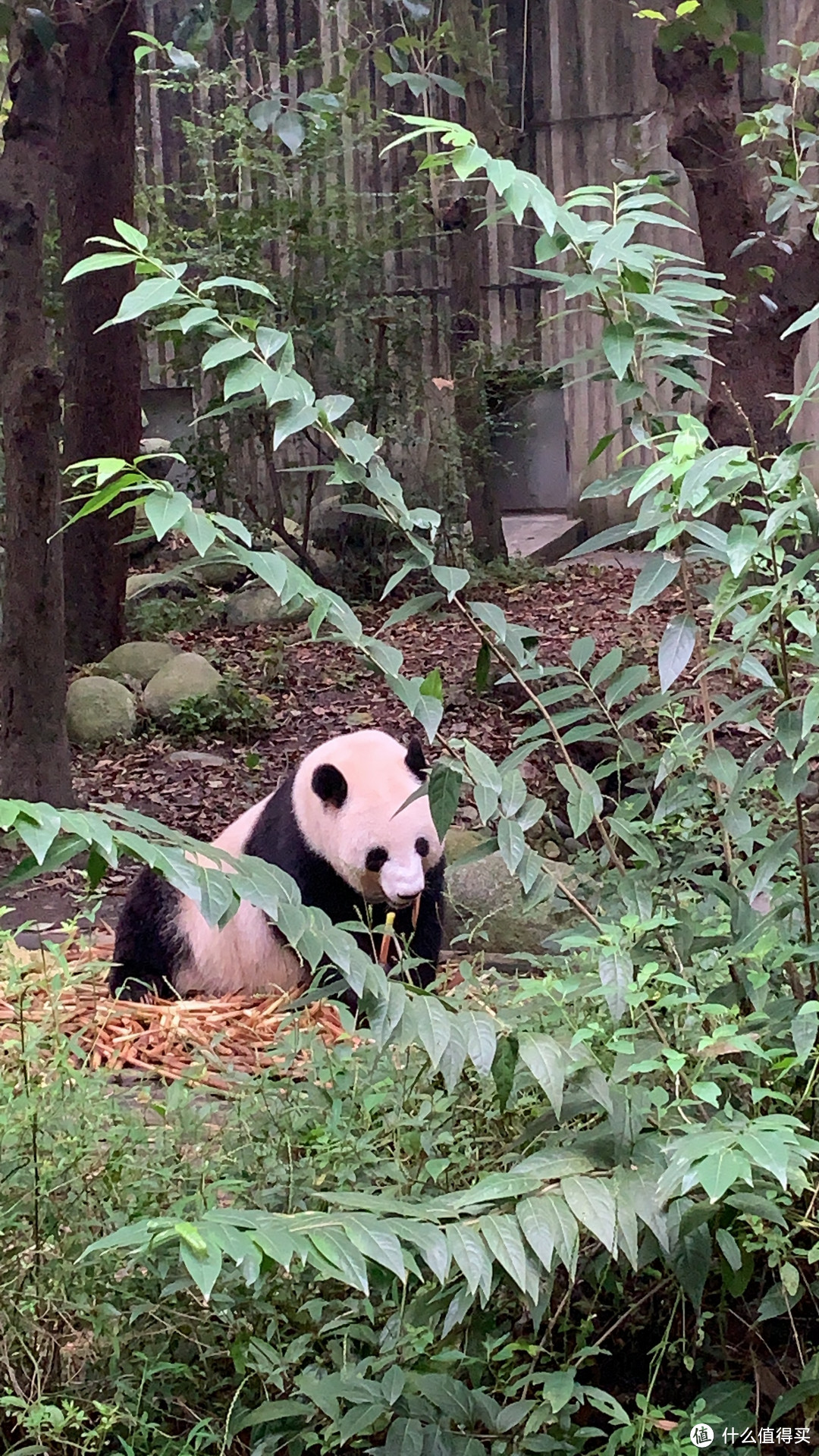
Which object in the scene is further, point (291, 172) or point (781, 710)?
point (291, 172)

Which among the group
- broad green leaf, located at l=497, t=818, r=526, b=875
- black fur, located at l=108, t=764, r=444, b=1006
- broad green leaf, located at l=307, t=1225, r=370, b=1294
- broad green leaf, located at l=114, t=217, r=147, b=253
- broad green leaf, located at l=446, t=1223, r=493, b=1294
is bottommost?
black fur, located at l=108, t=764, r=444, b=1006

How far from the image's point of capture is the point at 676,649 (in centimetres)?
159

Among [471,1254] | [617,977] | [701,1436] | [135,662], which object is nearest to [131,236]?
[617,977]

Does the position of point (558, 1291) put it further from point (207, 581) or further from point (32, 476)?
point (207, 581)

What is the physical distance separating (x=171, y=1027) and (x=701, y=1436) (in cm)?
214

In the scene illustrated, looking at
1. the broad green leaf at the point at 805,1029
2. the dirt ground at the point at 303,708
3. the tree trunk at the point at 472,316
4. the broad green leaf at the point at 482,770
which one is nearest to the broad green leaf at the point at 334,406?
the broad green leaf at the point at 482,770

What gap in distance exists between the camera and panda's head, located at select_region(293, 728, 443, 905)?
3453 millimetres

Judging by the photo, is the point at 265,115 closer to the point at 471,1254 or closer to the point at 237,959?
the point at 237,959

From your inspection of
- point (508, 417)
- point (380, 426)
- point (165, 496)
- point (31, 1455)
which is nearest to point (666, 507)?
point (165, 496)

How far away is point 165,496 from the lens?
58.4 inches

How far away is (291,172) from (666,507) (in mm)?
6906

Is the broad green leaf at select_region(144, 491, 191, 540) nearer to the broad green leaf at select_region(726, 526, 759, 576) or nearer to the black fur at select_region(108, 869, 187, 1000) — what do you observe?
the broad green leaf at select_region(726, 526, 759, 576)

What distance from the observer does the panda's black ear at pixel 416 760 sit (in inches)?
139

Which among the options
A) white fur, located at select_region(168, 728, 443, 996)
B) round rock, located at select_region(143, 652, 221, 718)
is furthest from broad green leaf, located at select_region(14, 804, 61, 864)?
round rock, located at select_region(143, 652, 221, 718)
